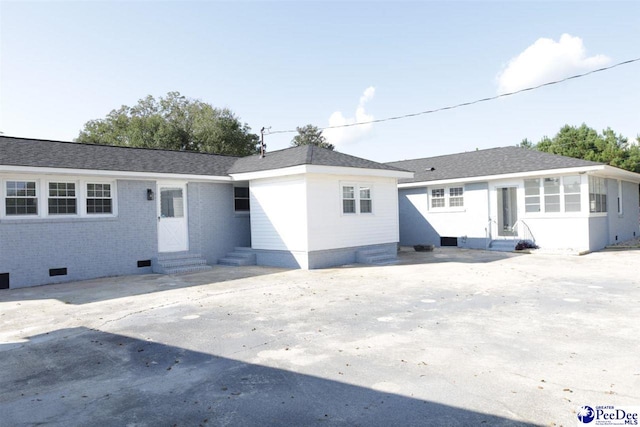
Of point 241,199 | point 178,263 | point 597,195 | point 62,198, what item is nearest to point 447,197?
point 597,195

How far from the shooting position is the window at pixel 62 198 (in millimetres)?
11727

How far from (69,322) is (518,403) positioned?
7.24 metres

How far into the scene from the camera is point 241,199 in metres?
16.1

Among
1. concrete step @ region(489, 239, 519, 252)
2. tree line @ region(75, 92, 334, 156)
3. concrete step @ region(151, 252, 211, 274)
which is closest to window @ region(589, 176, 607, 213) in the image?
concrete step @ region(489, 239, 519, 252)

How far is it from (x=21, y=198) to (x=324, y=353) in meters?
10.5

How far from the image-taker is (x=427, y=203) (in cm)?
2042

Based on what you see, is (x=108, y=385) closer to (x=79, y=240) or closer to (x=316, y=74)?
(x=79, y=240)

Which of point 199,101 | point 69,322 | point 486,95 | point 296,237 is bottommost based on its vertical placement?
point 69,322

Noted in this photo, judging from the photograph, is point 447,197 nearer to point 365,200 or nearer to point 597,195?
point 597,195

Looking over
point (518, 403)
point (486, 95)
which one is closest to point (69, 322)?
point (518, 403)

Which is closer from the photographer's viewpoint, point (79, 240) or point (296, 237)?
point (79, 240)

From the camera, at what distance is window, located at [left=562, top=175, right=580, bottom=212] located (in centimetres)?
1605

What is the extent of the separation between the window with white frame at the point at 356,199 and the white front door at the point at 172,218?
5674 mm

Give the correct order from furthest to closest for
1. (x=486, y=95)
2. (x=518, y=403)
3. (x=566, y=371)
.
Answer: (x=486, y=95), (x=566, y=371), (x=518, y=403)
